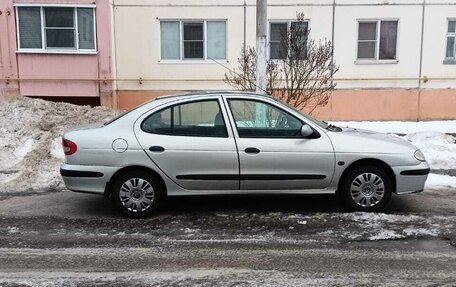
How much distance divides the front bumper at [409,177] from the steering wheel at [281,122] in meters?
1.42

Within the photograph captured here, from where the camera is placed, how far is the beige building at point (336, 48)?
1470 centimetres

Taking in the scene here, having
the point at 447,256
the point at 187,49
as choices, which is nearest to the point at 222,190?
the point at 447,256

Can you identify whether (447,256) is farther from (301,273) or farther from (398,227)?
(301,273)

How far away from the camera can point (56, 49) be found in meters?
14.4

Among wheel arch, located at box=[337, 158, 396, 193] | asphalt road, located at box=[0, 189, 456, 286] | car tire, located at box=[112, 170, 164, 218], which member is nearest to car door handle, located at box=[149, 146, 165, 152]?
car tire, located at box=[112, 170, 164, 218]

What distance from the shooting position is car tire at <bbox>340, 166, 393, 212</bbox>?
5949 mm

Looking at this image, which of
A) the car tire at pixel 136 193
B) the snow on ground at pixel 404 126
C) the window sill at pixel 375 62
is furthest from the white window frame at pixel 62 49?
the car tire at pixel 136 193

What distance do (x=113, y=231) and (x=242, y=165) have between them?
1.66 meters

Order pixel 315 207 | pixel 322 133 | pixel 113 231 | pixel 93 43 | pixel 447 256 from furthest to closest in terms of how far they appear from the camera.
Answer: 1. pixel 93 43
2. pixel 315 207
3. pixel 322 133
4. pixel 113 231
5. pixel 447 256

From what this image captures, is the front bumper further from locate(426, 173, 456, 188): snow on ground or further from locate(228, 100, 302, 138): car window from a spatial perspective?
locate(426, 173, 456, 188): snow on ground

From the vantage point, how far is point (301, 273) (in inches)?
168

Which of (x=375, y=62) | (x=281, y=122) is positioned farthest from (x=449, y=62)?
(x=281, y=122)

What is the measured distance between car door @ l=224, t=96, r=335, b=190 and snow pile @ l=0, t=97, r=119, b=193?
3.49 meters

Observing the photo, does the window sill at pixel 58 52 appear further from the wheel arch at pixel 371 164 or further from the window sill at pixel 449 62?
the window sill at pixel 449 62
